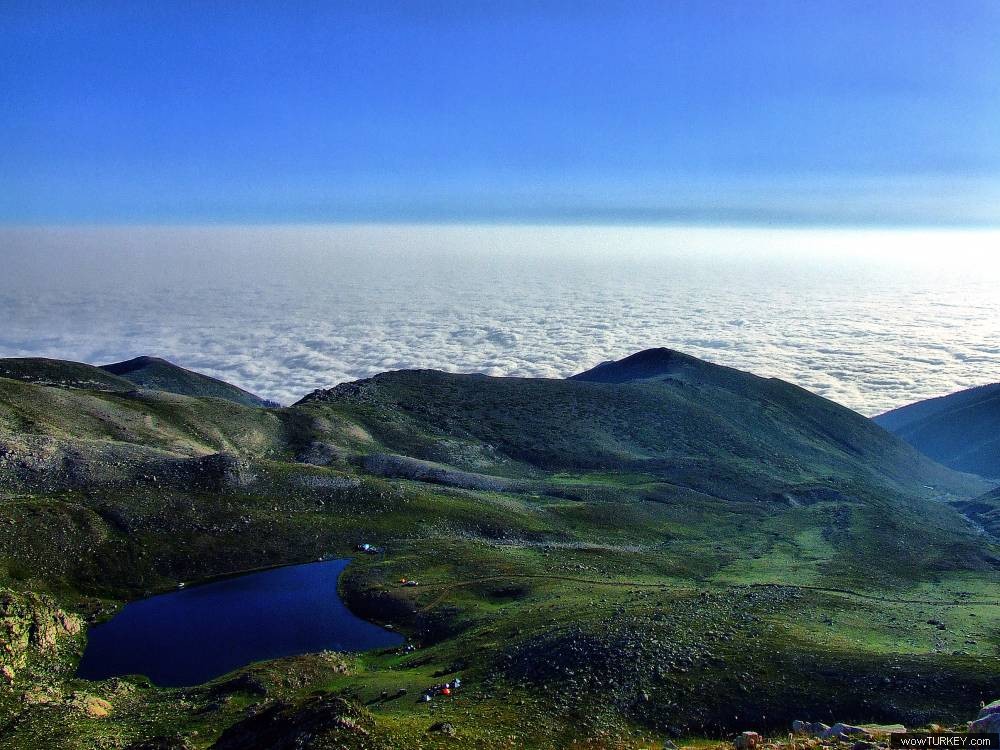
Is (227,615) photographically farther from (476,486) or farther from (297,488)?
(476,486)

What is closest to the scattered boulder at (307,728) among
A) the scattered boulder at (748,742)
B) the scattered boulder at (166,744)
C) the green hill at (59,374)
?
the scattered boulder at (166,744)

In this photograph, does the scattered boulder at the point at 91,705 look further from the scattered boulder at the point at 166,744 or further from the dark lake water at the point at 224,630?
the scattered boulder at the point at 166,744

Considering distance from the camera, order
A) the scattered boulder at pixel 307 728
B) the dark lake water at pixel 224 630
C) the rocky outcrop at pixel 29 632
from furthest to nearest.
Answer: the dark lake water at pixel 224 630, the rocky outcrop at pixel 29 632, the scattered boulder at pixel 307 728

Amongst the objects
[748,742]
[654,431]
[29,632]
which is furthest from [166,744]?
[654,431]

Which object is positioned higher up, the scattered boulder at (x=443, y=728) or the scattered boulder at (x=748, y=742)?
the scattered boulder at (x=748, y=742)

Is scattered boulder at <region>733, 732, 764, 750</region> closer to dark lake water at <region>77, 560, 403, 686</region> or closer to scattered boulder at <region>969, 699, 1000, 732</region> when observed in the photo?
scattered boulder at <region>969, 699, 1000, 732</region>

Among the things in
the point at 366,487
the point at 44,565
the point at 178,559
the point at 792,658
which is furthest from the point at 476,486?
the point at 792,658
